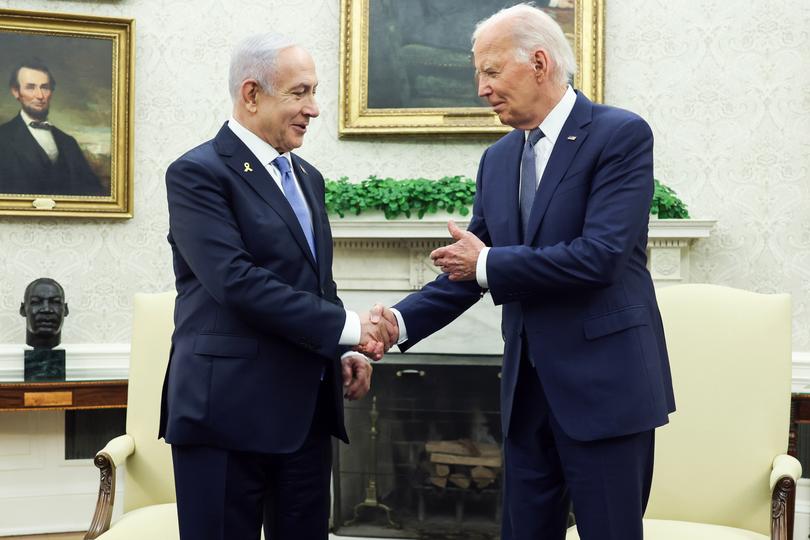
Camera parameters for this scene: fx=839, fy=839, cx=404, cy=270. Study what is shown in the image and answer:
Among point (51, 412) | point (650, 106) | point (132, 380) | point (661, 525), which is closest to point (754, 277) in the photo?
point (650, 106)

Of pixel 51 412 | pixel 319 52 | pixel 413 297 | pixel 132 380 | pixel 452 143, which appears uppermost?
pixel 319 52

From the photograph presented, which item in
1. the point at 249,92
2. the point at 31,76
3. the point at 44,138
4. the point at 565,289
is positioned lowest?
the point at 565,289

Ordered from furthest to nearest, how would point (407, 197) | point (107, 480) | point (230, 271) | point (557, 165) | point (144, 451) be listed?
point (407, 197) < point (144, 451) < point (107, 480) < point (557, 165) < point (230, 271)

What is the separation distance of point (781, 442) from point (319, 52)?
10.2 ft

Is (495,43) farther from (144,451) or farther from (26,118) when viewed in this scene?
(26,118)

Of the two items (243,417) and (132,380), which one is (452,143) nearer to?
(132,380)

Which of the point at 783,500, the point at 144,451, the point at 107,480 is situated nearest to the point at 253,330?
the point at 107,480

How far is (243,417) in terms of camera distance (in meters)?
1.91

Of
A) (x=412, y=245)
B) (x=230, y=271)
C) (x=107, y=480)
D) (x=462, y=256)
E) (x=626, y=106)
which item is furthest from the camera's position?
(x=626, y=106)

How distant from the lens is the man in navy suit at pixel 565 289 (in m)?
1.90

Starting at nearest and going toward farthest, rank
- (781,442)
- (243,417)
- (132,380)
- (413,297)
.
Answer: (243,417), (413,297), (781,442), (132,380)

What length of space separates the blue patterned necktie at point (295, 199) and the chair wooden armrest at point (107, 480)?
116cm

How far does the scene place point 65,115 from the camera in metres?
4.52

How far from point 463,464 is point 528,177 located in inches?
95.7
